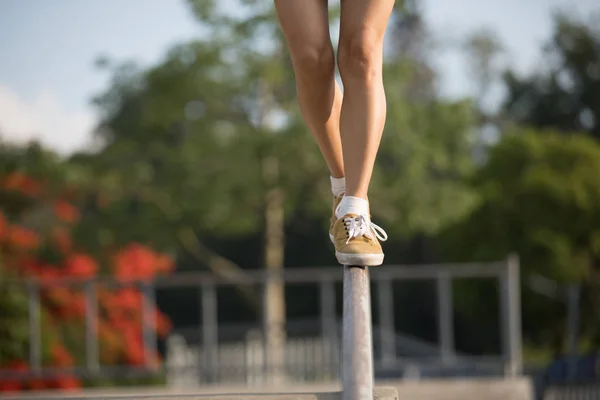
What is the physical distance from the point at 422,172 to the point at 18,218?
6.64 m

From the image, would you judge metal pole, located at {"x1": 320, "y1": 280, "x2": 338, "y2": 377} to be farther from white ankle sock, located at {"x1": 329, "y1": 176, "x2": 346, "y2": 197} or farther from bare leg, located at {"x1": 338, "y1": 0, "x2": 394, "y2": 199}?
bare leg, located at {"x1": 338, "y1": 0, "x2": 394, "y2": 199}

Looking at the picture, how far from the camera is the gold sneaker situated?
248cm

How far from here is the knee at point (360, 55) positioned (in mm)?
2652

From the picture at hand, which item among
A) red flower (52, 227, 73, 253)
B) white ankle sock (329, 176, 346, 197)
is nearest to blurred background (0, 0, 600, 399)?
red flower (52, 227, 73, 253)

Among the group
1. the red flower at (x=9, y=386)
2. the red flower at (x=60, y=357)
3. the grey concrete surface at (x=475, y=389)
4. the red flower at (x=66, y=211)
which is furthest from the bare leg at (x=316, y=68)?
the red flower at (x=66, y=211)

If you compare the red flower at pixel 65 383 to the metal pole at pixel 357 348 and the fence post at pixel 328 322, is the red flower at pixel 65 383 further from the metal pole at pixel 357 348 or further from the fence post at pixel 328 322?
the metal pole at pixel 357 348

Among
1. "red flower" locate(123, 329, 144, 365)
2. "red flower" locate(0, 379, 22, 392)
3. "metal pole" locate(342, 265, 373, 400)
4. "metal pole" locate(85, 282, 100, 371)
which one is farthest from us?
"red flower" locate(123, 329, 144, 365)

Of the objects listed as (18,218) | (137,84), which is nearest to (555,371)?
(137,84)

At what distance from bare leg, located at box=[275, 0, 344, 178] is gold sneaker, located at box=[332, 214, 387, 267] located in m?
0.30

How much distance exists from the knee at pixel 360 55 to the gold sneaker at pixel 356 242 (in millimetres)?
368

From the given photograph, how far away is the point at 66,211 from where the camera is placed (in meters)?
16.2

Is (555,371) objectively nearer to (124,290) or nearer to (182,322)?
(124,290)

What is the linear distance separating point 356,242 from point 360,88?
416 mm

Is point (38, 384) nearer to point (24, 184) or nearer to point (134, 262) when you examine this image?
point (134, 262)
